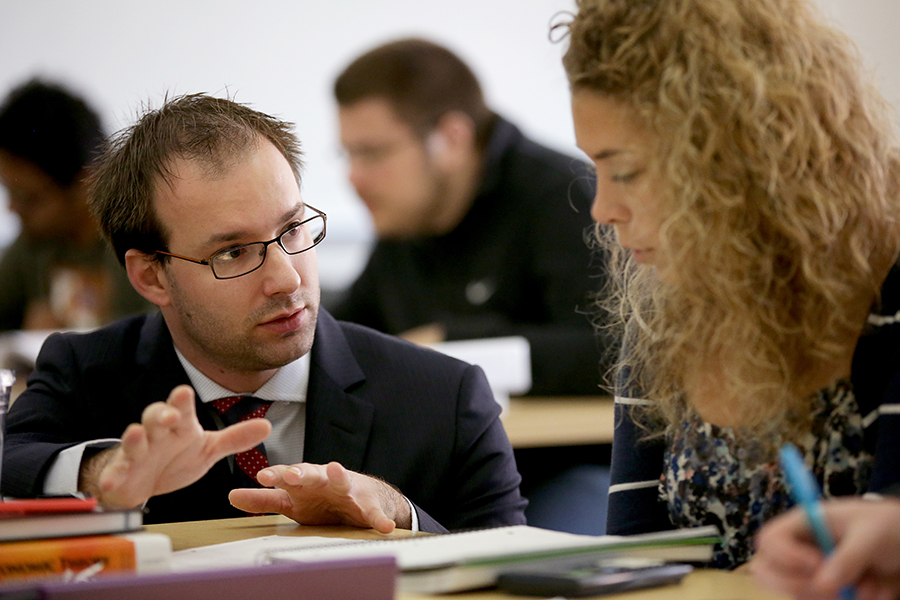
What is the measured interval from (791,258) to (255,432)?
60 cm

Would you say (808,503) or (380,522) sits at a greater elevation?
(808,503)

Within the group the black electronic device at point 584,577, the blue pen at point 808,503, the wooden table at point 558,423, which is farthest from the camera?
the wooden table at point 558,423

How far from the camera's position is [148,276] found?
1.62 m

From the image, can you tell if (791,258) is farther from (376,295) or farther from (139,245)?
(376,295)

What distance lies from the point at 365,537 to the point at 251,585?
0.44 m

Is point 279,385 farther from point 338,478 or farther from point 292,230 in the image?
point 338,478

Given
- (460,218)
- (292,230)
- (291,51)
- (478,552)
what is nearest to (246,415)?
(292,230)

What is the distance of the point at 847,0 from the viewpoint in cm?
352

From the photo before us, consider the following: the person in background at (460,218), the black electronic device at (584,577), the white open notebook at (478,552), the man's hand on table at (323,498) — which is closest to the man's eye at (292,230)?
the man's hand on table at (323,498)

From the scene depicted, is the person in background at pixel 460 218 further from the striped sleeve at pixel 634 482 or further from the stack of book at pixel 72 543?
the stack of book at pixel 72 543

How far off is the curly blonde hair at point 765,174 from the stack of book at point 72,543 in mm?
630

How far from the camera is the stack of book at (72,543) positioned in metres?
0.78

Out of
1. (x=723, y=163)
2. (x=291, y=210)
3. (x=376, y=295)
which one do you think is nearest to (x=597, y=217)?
(x=723, y=163)

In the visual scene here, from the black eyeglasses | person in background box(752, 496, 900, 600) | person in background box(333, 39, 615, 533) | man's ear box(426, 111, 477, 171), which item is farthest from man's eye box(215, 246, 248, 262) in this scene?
man's ear box(426, 111, 477, 171)
